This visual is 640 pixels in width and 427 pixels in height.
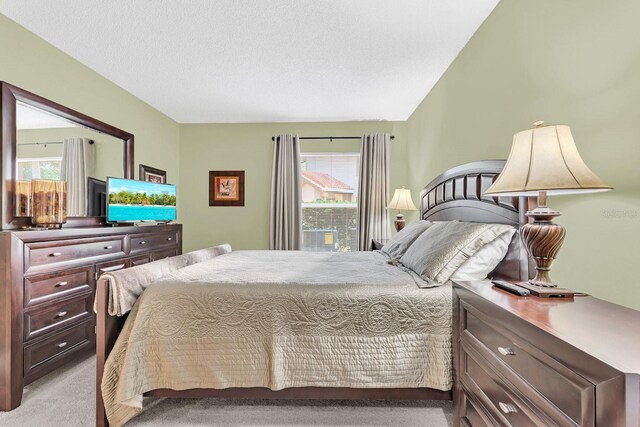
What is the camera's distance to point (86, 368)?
229cm

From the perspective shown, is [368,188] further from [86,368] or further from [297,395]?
[86,368]

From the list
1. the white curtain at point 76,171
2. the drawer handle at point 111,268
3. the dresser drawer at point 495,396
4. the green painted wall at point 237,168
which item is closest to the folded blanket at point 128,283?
the drawer handle at point 111,268

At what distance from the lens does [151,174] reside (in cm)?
402

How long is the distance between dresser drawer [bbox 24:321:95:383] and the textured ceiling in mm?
2312

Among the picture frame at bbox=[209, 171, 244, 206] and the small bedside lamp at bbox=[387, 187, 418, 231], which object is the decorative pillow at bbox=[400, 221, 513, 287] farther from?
the picture frame at bbox=[209, 171, 244, 206]

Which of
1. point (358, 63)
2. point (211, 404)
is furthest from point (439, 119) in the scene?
point (211, 404)

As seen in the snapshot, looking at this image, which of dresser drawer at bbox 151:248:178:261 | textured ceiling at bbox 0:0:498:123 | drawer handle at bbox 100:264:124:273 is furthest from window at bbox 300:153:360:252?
drawer handle at bbox 100:264:124:273

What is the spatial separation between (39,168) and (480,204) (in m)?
3.27

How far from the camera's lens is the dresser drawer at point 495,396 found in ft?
2.99

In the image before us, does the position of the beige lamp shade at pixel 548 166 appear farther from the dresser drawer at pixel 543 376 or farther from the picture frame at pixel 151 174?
the picture frame at pixel 151 174

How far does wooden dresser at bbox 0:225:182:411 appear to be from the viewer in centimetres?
183

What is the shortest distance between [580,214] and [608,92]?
0.52 m

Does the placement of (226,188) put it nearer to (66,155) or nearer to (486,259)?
(66,155)

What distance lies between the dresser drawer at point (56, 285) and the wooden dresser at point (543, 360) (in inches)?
102
